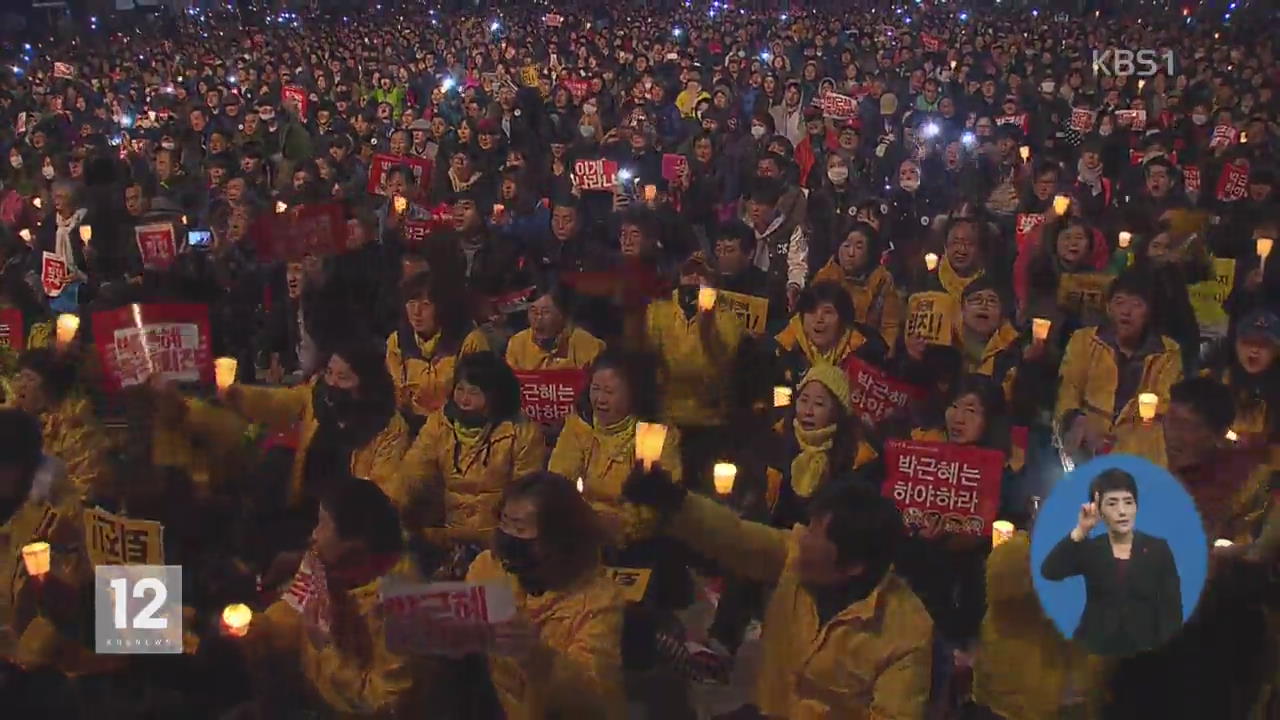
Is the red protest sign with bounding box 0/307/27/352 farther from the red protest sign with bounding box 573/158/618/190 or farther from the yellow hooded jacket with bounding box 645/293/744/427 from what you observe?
the red protest sign with bounding box 573/158/618/190

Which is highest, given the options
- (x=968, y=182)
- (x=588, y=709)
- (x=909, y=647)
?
(x=968, y=182)

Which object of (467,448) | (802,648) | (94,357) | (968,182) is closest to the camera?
(802,648)

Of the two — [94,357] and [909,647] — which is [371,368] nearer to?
[94,357]

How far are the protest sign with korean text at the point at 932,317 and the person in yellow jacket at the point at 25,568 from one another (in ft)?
10.6

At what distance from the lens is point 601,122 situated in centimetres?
1142

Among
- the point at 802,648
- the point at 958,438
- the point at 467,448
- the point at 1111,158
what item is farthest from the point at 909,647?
the point at 1111,158

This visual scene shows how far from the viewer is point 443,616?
2422 millimetres

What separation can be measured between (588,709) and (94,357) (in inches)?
97.7

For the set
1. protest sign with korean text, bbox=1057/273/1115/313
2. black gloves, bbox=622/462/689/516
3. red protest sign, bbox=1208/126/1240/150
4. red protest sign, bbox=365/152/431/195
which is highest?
red protest sign, bbox=1208/126/1240/150

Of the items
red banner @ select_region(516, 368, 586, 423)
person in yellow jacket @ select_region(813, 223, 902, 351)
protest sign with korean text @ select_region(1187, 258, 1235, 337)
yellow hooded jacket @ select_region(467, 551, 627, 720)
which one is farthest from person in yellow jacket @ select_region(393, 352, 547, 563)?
protest sign with korean text @ select_region(1187, 258, 1235, 337)

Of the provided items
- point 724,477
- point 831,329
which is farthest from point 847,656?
point 831,329

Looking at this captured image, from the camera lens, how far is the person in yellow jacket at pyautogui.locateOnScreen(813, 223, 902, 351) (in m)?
5.59

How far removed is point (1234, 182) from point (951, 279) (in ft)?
10.2

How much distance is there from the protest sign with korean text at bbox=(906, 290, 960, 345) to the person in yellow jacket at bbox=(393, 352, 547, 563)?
6.15 ft
